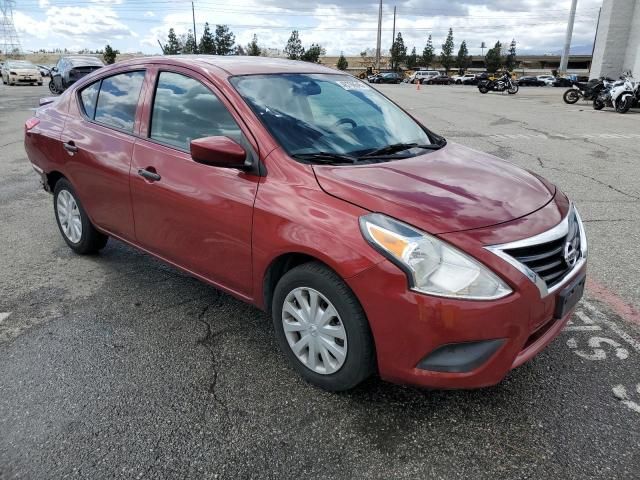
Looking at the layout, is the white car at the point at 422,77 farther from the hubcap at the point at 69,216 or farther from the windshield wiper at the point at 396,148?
the windshield wiper at the point at 396,148

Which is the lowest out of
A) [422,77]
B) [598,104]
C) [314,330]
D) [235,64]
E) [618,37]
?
[422,77]

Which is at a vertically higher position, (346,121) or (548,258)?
(346,121)

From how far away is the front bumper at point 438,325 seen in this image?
216cm

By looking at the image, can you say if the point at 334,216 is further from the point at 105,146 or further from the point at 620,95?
the point at 620,95

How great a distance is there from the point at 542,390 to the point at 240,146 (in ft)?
6.66

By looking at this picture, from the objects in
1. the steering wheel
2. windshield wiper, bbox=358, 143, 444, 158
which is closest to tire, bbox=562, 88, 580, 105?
windshield wiper, bbox=358, 143, 444, 158

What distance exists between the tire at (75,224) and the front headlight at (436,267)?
2.95 meters

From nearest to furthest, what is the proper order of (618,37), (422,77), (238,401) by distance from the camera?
(238,401)
(618,37)
(422,77)

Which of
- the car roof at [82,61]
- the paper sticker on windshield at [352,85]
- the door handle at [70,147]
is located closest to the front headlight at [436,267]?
the paper sticker on windshield at [352,85]

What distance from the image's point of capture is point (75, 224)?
4.45 metres

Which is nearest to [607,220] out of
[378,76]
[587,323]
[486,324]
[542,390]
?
[587,323]

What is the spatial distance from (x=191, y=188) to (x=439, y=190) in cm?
142

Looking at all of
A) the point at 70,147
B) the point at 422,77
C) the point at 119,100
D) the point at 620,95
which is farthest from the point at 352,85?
the point at 422,77

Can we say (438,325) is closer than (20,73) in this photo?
Yes
